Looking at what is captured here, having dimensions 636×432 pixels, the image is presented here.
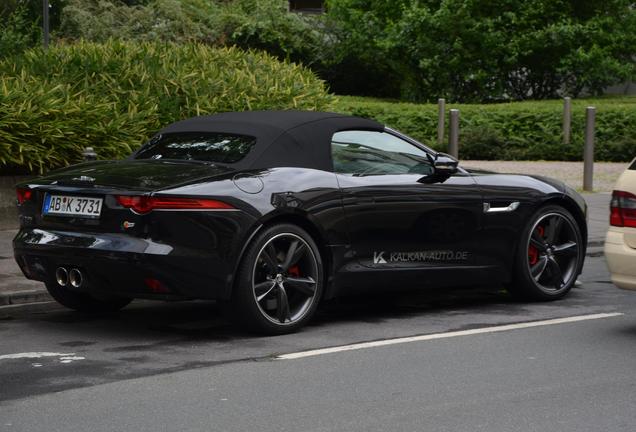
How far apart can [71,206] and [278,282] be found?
1.38 m

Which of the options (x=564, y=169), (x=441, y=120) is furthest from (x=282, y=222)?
(x=441, y=120)

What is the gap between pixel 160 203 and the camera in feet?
25.7

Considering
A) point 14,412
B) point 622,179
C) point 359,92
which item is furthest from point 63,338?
point 359,92

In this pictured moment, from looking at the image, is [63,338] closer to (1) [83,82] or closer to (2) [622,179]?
(2) [622,179]

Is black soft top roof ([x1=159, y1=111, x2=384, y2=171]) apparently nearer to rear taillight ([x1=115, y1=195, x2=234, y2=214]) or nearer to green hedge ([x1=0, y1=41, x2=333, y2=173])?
rear taillight ([x1=115, y1=195, x2=234, y2=214])

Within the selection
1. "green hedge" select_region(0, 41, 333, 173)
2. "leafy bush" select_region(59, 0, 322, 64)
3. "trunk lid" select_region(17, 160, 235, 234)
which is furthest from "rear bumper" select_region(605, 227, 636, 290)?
"leafy bush" select_region(59, 0, 322, 64)

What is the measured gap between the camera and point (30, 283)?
9969mm

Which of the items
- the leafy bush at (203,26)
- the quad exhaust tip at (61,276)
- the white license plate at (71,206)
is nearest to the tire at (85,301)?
the quad exhaust tip at (61,276)

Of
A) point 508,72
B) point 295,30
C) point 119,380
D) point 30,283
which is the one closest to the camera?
point 119,380

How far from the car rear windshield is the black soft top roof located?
51mm

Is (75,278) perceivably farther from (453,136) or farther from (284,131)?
(453,136)

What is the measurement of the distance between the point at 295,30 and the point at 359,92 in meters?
2.45

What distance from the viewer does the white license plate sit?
805cm

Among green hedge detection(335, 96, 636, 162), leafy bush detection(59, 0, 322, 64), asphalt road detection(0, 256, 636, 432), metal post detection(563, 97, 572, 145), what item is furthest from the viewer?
leafy bush detection(59, 0, 322, 64)
